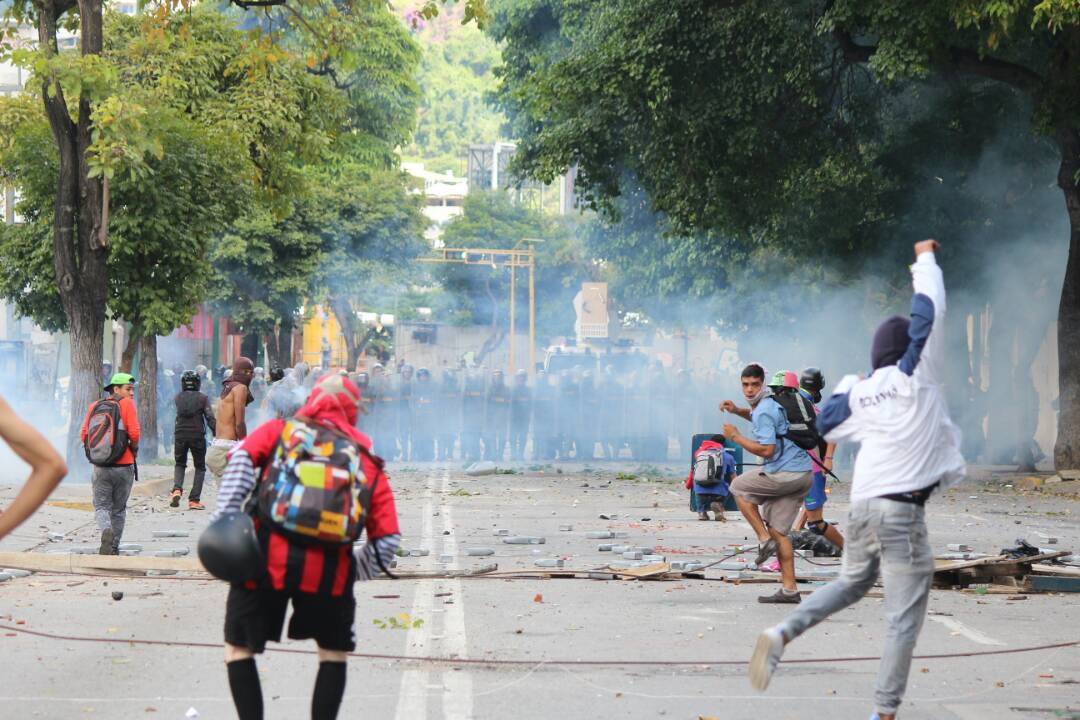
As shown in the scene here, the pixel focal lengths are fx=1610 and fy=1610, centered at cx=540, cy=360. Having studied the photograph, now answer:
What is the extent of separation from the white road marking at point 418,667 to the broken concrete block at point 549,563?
2.81 ft

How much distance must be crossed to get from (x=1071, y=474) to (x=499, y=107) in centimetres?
2242

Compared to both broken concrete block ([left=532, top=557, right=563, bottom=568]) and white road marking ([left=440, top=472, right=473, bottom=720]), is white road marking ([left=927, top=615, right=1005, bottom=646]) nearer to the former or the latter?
white road marking ([left=440, top=472, right=473, bottom=720])

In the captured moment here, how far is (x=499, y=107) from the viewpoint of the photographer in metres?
42.0

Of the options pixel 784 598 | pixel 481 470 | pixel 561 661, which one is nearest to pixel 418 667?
pixel 561 661

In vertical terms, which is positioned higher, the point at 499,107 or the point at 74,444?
the point at 499,107

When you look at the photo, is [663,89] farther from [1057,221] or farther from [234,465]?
[234,465]

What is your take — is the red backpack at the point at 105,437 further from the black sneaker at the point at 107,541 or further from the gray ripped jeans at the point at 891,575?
the gray ripped jeans at the point at 891,575

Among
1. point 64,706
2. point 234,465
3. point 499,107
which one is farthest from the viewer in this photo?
point 499,107

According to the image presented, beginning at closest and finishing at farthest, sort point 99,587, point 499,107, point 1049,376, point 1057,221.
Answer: point 99,587 < point 1057,221 < point 1049,376 < point 499,107

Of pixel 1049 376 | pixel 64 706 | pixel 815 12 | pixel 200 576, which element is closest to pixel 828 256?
pixel 815 12

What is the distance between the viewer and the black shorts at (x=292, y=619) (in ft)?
18.0

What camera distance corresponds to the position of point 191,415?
64.8ft

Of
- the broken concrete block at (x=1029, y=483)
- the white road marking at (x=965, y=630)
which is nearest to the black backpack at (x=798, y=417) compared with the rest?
the white road marking at (x=965, y=630)

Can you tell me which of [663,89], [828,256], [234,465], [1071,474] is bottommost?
[1071,474]
